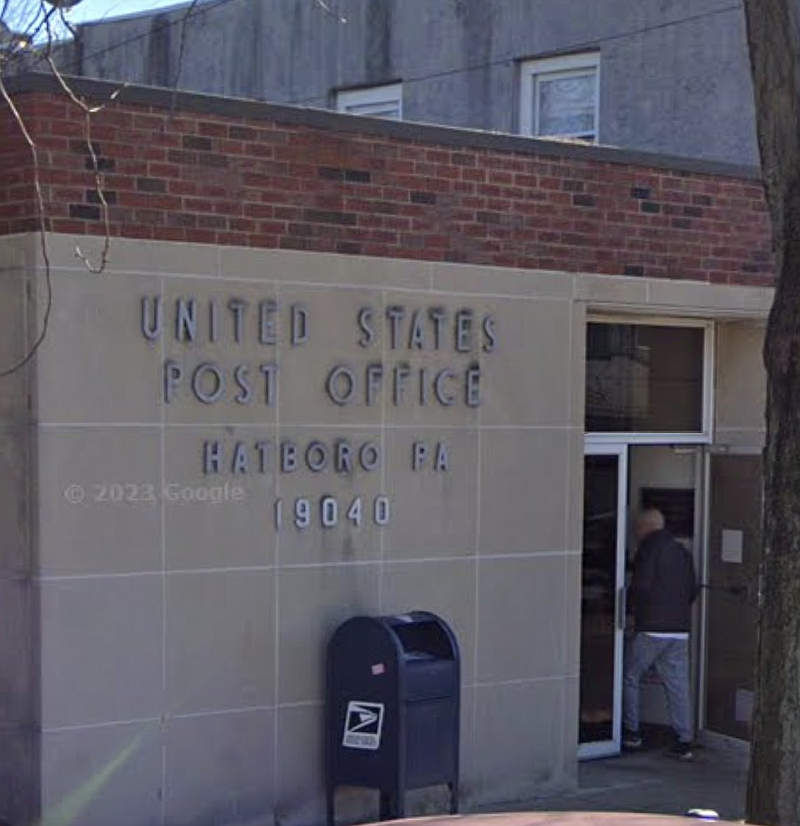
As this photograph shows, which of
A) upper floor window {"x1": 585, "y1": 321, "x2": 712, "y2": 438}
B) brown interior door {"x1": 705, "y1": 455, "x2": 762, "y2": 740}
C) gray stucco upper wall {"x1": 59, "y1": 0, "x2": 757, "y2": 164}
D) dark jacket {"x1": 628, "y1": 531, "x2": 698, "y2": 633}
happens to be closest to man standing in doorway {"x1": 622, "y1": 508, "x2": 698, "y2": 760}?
dark jacket {"x1": 628, "y1": 531, "x2": 698, "y2": 633}

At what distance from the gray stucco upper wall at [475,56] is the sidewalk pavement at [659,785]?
5108mm

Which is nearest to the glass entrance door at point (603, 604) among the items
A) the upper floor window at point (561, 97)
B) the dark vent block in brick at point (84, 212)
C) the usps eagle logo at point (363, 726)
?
the usps eagle logo at point (363, 726)

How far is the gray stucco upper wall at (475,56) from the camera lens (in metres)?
12.7

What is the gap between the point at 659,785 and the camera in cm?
888

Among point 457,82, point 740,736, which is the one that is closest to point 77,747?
point 740,736

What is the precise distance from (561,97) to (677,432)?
517 centimetres

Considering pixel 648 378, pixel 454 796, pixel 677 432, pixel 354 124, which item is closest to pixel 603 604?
pixel 677 432

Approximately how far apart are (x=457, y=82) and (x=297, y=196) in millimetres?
7269

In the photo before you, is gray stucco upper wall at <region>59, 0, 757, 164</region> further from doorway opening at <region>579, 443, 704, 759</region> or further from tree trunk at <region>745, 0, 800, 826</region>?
tree trunk at <region>745, 0, 800, 826</region>

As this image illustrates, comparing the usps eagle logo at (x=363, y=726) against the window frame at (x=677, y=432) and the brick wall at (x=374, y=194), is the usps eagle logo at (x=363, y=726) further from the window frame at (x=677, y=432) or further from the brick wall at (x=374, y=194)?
the window frame at (x=677, y=432)

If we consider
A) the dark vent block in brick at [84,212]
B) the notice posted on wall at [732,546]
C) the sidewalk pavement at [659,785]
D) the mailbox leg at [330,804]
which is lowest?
the sidewalk pavement at [659,785]

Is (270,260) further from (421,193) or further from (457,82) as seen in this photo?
(457,82)

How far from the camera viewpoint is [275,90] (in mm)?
16047

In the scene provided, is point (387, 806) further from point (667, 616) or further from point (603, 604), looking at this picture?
point (667, 616)
